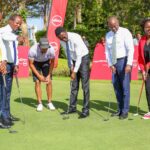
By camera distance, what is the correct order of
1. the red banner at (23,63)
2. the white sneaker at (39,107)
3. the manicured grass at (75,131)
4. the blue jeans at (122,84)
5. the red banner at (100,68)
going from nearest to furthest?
the manicured grass at (75,131), the blue jeans at (122,84), the white sneaker at (39,107), the red banner at (100,68), the red banner at (23,63)

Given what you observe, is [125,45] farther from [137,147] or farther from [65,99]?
[65,99]

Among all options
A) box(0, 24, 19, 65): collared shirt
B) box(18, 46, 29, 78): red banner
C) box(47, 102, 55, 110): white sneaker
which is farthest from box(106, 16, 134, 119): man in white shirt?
box(18, 46, 29, 78): red banner

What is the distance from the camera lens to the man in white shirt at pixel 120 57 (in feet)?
26.0

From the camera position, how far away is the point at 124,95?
827cm

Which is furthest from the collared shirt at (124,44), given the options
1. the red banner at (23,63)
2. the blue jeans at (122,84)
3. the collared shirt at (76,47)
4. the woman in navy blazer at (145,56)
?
the red banner at (23,63)

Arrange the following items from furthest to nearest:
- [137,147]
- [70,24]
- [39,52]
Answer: [70,24], [39,52], [137,147]

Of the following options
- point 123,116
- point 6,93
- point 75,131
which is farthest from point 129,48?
point 6,93

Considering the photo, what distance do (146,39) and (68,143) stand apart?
2.78m

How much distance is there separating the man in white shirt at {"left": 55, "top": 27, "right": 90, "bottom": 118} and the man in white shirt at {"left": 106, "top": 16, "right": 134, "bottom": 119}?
0.49 m

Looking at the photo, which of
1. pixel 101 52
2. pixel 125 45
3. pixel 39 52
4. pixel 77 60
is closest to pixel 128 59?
pixel 125 45

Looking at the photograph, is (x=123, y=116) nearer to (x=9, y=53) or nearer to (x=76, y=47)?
(x=76, y=47)

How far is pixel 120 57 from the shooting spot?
26.6ft

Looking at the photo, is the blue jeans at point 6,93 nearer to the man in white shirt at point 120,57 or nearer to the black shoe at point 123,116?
the man in white shirt at point 120,57

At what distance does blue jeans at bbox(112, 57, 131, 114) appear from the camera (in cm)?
816
